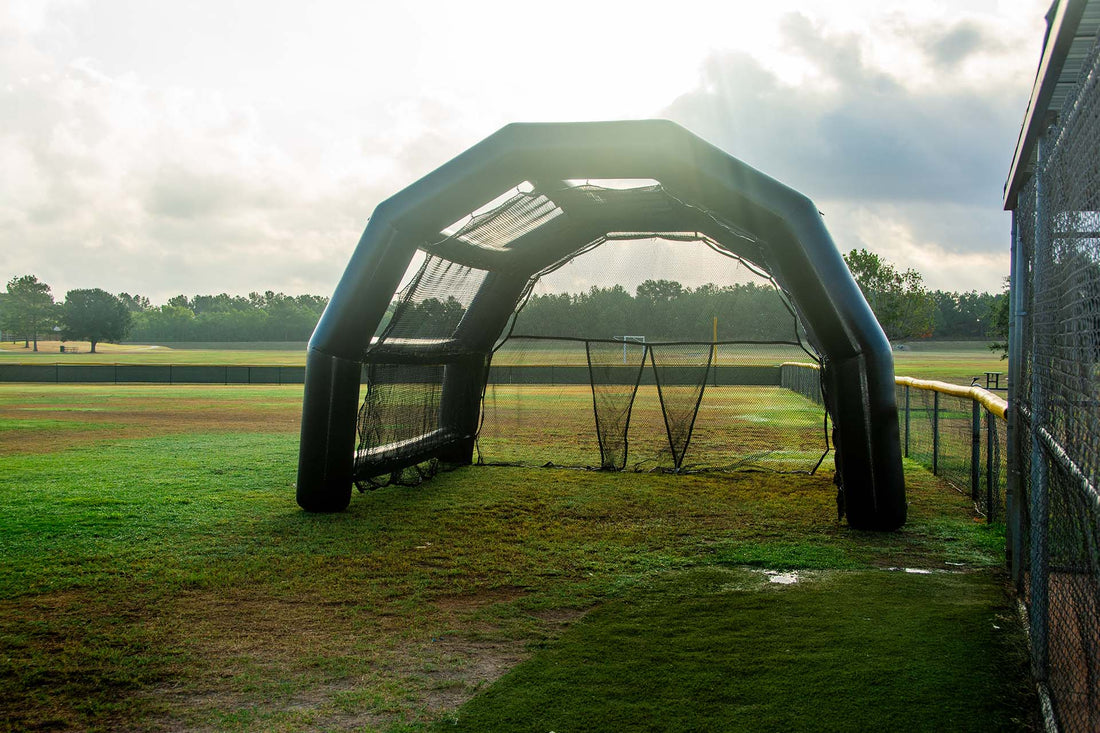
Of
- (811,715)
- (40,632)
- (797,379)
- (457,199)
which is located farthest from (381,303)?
(797,379)

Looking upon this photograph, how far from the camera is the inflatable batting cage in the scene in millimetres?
7418

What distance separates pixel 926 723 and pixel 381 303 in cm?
593

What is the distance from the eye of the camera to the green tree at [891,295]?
52094mm

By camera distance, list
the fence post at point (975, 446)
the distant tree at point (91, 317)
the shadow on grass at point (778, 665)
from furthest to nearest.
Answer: the distant tree at point (91, 317) < the fence post at point (975, 446) < the shadow on grass at point (778, 665)

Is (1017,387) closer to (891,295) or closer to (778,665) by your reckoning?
(778,665)

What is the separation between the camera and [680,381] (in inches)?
442

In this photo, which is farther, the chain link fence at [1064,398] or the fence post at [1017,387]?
the fence post at [1017,387]

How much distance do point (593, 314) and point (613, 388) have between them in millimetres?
1450

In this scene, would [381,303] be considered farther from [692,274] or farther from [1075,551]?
[1075,551]

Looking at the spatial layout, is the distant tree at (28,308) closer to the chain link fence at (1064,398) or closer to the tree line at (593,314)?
the tree line at (593,314)

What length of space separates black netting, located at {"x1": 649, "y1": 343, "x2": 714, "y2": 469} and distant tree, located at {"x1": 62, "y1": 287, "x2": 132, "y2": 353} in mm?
102568

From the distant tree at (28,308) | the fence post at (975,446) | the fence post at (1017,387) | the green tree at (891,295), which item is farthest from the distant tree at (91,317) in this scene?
the fence post at (1017,387)

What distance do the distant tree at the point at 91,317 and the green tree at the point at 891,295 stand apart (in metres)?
83.3

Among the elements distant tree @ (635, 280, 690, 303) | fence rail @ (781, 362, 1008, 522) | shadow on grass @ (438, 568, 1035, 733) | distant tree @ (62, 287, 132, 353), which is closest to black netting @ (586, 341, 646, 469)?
distant tree @ (635, 280, 690, 303)
